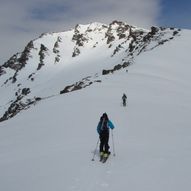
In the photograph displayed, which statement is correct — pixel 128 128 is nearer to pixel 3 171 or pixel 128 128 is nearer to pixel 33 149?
pixel 33 149

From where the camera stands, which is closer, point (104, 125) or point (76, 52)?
point (104, 125)

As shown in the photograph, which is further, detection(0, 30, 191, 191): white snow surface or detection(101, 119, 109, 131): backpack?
detection(101, 119, 109, 131): backpack

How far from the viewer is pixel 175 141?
63.7ft

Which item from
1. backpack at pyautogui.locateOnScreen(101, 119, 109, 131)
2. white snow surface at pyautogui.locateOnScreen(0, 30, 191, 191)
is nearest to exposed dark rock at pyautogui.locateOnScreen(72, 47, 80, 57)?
white snow surface at pyautogui.locateOnScreen(0, 30, 191, 191)

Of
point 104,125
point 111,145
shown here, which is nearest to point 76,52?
point 111,145

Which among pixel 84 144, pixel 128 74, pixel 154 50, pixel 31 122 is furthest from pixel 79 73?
pixel 84 144

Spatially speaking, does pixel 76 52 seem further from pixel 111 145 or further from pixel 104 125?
pixel 104 125

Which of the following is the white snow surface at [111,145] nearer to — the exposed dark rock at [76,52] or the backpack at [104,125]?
the backpack at [104,125]

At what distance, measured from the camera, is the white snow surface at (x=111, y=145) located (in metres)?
13.1

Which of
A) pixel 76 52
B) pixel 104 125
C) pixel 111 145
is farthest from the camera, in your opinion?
pixel 76 52

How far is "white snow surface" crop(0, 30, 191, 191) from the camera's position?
13.1 m

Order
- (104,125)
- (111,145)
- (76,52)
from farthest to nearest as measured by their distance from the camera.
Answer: (76,52), (111,145), (104,125)

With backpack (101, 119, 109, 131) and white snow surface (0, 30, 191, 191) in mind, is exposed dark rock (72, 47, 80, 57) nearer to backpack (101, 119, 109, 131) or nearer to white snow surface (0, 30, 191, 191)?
white snow surface (0, 30, 191, 191)

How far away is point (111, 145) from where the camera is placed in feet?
64.0
